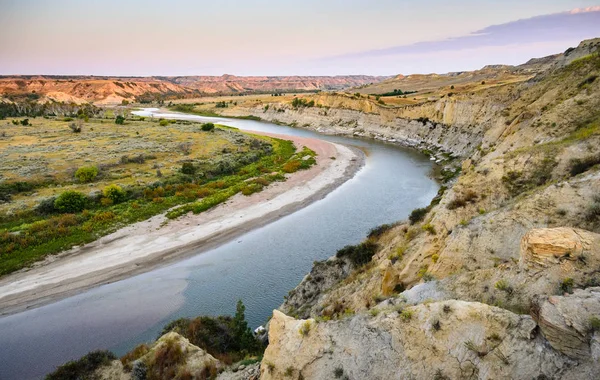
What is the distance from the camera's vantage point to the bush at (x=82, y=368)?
11.2m

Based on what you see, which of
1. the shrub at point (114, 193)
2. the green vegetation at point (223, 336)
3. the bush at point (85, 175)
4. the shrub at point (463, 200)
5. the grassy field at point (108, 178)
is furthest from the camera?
the bush at point (85, 175)

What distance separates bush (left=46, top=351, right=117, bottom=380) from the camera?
36.8 ft

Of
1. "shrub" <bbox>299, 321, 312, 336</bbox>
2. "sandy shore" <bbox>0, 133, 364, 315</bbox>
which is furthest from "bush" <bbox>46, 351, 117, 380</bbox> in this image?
"sandy shore" <bbox>0, 133, 364, 315</bbox>

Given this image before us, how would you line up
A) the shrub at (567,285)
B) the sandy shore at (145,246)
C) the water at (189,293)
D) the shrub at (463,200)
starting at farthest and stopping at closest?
the sandy shore at (145,246) < the water at (189,293) < the shrub at (463,200) < the shrub at (567,285)

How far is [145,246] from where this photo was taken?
2511cm

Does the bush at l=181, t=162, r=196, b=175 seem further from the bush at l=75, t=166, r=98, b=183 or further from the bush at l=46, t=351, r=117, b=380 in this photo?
the bush at l=46, t=351, r=117, b=380

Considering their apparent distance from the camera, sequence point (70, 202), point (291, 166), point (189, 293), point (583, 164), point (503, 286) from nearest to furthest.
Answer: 1. point (503, 286)
2. point (583, 164)
3. point (189, 293)
4. point (70, 202)
5. point (291, 166)

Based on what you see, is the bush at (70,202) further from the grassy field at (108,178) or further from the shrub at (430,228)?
the shrub at (430,228)

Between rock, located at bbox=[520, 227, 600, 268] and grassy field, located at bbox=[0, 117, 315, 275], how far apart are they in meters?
27.7

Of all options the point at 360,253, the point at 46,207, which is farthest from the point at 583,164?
the point at 46,207

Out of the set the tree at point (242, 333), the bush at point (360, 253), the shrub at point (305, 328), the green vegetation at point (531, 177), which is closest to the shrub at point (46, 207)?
the tree at point (242, 333)

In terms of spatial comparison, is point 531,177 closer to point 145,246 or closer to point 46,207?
point 145,246

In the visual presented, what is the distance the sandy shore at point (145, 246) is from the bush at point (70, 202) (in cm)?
685

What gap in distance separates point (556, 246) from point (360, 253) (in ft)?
34.9
